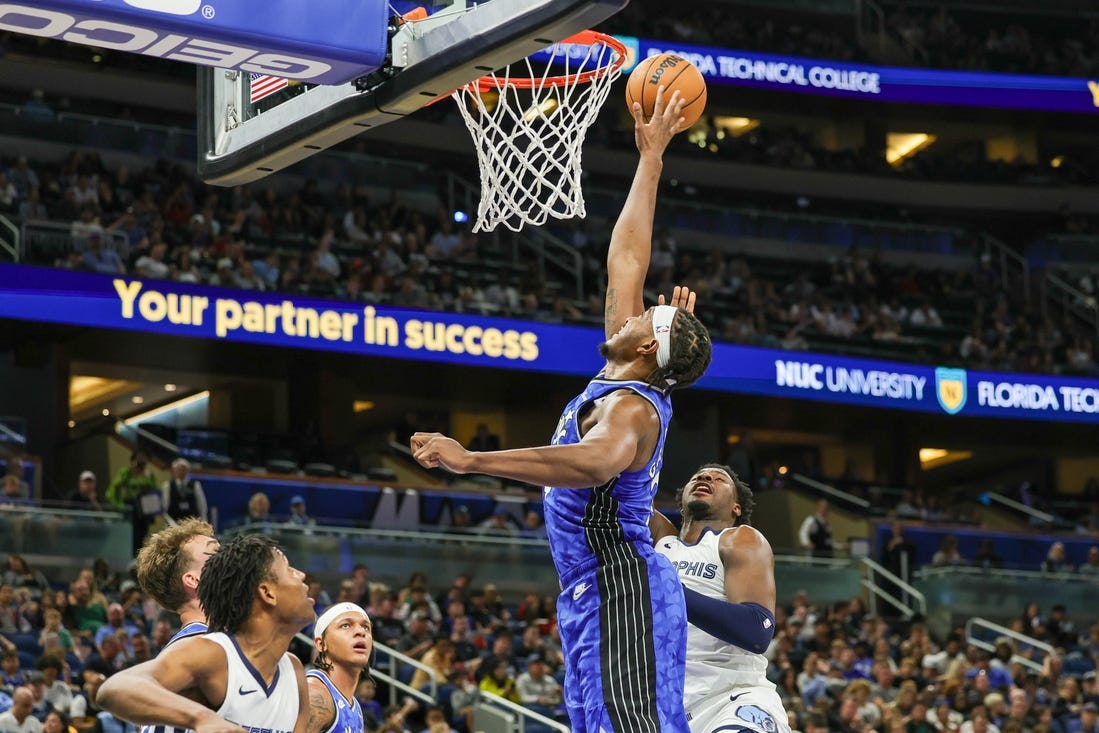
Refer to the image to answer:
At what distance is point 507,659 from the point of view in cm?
1435

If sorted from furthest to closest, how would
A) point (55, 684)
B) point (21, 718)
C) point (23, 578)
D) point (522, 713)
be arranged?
point (23, 578) → point (522, 713) → point (55, 684) → point (21, 718)

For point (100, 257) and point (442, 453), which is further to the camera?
point (100, 257)

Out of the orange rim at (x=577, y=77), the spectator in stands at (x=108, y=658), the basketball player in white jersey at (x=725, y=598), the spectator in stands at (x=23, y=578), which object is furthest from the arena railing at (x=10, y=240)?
the basketball player in white jersey at (x=725, y=598)

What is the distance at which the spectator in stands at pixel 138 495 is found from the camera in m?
15.9

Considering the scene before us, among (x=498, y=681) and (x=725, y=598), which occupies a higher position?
(x=725, y=598)

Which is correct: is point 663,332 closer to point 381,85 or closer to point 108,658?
point 381,85

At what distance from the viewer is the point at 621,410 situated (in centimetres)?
495

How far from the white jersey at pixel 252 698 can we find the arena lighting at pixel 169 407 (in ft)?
69.4

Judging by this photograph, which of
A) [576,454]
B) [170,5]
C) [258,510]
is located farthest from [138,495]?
[576,454]

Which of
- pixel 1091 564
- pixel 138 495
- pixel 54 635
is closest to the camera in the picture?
pixel 54 635

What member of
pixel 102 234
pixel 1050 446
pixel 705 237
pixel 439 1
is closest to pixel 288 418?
pixel 102 234

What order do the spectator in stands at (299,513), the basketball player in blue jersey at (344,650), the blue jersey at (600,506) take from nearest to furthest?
the blue jersey at (600,506) → the basketball player in blue jersey at (344,650) → the spectator in stands at (299,513)

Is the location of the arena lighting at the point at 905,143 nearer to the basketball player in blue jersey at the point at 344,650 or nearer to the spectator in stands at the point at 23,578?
the spectator in stands at the point at 23,578

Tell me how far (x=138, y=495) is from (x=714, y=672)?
1176 cm
